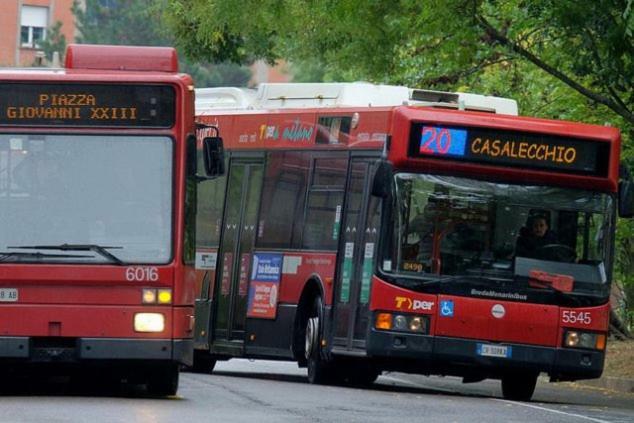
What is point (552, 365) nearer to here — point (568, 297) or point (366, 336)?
point (568, 297)

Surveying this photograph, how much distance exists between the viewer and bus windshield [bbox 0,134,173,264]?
15617 millimetres

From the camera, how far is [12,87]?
52.1ft

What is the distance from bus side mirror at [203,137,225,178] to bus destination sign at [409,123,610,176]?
3.01 metres

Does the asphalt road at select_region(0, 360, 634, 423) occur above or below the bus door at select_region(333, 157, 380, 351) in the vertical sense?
below

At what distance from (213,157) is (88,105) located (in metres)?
1.13

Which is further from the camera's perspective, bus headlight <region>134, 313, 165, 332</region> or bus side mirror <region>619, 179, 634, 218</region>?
bus side mirror <region>619, 179, 634, 218</region>

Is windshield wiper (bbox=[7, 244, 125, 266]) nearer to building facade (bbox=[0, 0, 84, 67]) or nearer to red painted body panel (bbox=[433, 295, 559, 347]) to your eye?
red painted body panel (bbox=[433, 295, 559, 347])

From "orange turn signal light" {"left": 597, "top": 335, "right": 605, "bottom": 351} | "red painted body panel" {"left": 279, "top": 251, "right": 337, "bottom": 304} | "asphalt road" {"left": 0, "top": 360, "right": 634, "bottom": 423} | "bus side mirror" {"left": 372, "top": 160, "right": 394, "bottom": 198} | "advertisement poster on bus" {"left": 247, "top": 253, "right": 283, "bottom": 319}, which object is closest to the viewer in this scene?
A: "asphalt road" {"left": 0, "top": 360, "right": 634, "bottom": 423}

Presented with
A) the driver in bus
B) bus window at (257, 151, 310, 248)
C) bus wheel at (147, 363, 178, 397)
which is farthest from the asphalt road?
bus window at (257, 151, 310, 248)

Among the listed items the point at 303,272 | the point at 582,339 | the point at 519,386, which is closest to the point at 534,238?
the point at 582,339

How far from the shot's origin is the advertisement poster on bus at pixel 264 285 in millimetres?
21141

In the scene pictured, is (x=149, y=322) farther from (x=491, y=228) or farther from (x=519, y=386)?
(x=519, y=386)

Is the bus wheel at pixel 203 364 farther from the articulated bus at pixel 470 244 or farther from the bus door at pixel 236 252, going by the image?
the articulated bus at pixel 470 244

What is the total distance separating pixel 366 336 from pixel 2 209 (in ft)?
15.3
